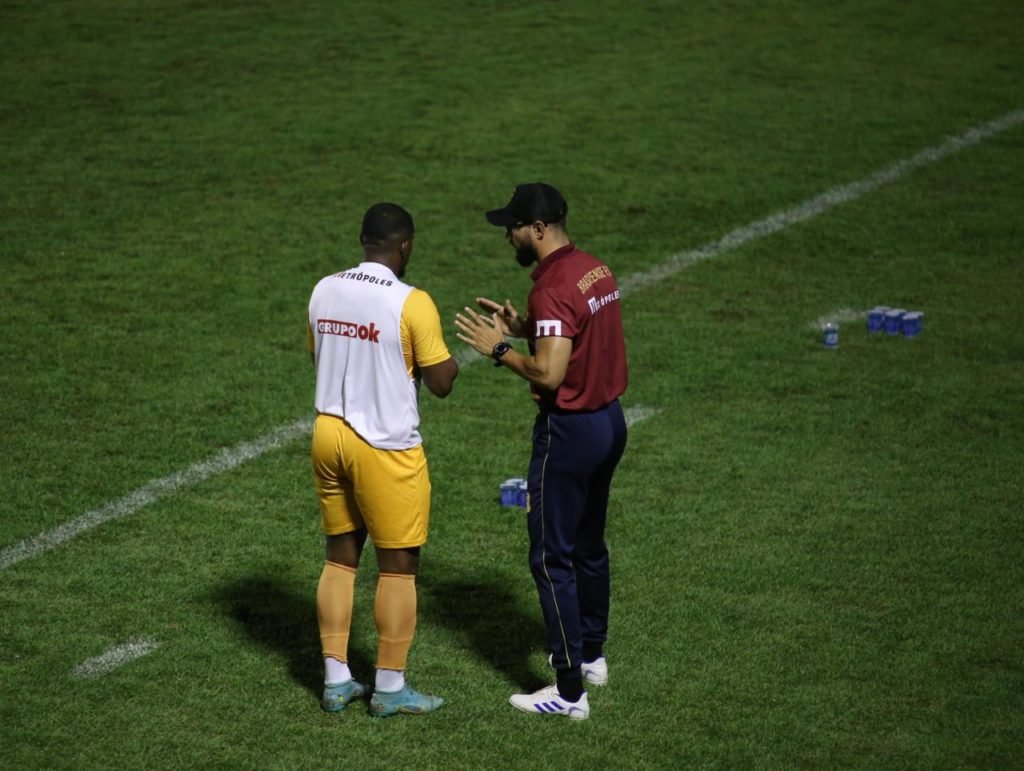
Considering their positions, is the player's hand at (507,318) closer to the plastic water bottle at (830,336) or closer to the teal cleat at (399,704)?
the teal cleat at (399,704)

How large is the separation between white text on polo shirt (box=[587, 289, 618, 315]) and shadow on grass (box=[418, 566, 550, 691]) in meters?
1.70

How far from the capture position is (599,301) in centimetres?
639

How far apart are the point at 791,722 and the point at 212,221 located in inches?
330

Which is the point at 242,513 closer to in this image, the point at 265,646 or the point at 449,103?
the point at 265,646

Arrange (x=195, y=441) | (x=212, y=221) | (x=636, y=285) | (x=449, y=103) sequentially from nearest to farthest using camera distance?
(x=195, y=441)
(x=636, y=285)
(x=212, y=221)
(x=449, y=103)

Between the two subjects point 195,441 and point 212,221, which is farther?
point 212,221

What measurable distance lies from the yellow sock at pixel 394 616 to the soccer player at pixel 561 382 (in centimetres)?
53

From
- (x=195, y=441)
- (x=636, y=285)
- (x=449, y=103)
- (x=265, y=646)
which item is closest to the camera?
(x=265, y=646)

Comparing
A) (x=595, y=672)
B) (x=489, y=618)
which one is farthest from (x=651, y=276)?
(x=595, y=672)

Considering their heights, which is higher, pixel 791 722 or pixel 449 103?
pixel 449 103

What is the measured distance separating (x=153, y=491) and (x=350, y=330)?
10.2ft

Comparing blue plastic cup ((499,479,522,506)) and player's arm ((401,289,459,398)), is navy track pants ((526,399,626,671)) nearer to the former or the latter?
player's arm ((401,289,459,398))

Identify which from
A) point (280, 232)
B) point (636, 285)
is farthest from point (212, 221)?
point (636, 285)

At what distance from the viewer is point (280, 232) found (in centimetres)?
1335
